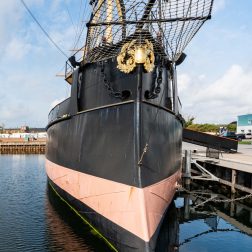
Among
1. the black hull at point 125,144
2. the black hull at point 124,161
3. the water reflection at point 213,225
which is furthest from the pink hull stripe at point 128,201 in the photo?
the water reflection at point 213,225

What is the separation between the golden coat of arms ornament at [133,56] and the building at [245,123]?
182 ft

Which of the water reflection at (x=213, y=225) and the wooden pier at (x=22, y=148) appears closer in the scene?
the water reflection at (x=213, y=225)

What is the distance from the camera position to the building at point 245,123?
6225cm

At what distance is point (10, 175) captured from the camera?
2709 centimetres

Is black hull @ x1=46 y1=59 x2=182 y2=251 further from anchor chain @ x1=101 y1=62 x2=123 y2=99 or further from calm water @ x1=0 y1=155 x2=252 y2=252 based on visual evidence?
calm water @ x1=0 y1=155 x2=252 y2=252

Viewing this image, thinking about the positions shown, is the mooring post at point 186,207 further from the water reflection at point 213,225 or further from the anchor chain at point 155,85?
the anchor chain at point 155,85

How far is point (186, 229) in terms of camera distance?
39.9 feet

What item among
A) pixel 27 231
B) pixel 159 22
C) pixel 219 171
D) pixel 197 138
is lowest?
pixel 27 231

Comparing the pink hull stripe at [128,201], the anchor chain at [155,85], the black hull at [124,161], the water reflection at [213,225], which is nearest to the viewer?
the pink hull stripe at [128,201]

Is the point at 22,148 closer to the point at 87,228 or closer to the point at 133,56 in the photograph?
the point at 87,228

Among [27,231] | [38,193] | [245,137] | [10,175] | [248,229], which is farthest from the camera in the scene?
[245,137]

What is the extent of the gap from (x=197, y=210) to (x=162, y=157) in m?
5.86

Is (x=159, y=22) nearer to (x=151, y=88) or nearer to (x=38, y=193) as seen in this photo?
(x=151, y=88)

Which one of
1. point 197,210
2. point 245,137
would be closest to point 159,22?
point 197,210
